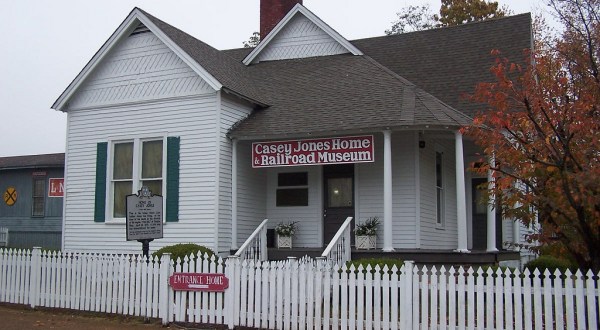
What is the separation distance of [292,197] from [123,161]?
436 centimetres

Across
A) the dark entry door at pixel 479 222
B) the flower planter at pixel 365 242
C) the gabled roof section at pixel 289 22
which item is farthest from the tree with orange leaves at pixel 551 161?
the gabled roof section at pixel 289 22

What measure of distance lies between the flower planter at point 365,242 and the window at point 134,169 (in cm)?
490

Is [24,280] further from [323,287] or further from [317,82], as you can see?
[317,82]

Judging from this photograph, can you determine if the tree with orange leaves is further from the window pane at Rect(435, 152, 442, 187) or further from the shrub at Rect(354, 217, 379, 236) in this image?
the window pane at Rect(435, 152, 442, 187)

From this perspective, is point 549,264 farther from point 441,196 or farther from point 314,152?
point 314,152

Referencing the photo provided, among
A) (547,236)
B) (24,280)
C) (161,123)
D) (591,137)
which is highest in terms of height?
(161,123)

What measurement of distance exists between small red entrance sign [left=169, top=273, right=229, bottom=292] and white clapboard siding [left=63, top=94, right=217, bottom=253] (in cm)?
419

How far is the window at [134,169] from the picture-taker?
16.0 meters

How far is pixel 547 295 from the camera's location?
8.36 metres

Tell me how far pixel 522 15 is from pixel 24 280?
15.7 metres

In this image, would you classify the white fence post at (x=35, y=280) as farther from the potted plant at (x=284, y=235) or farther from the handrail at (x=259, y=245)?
the potted plant at (x=284, y=235)

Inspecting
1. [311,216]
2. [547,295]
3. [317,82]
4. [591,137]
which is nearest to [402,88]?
[317,82]

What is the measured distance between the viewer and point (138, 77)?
1650 centimetres

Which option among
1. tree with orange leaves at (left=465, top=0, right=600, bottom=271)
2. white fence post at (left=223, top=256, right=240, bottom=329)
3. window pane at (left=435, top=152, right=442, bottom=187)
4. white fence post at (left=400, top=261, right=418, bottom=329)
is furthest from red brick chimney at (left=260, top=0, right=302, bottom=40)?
white fence post at (left=400, top=261, right=418, bottom=329)
